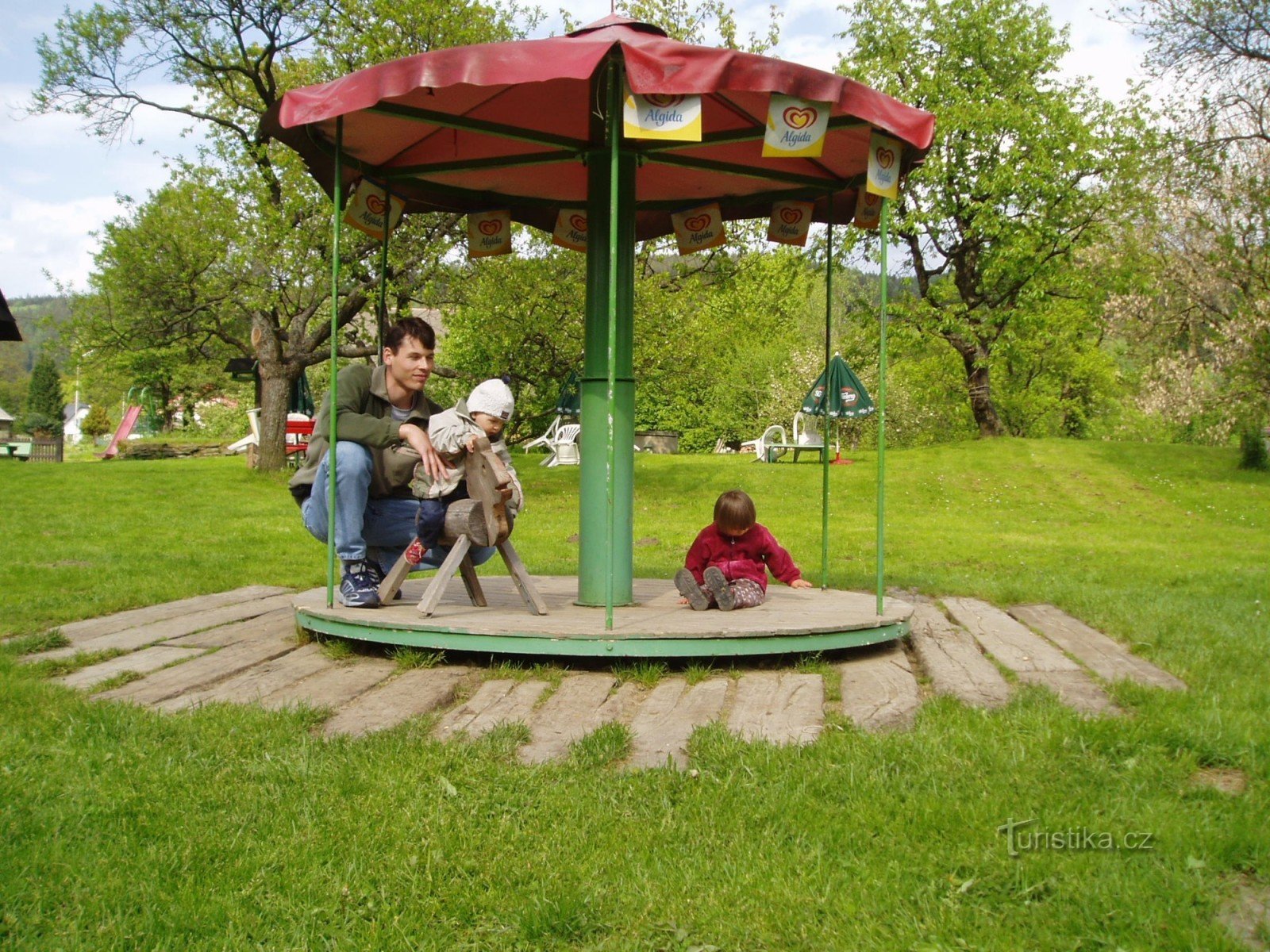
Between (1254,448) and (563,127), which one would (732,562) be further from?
(1254,448)

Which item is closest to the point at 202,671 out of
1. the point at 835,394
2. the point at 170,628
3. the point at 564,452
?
the point at 170,628

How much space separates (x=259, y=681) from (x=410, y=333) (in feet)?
6.69

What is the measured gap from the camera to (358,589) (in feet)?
20.2

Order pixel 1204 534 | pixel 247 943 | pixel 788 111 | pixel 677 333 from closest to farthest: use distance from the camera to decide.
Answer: pixel 247 943 < pixel 788 111 < pixel 1204 534 < pixel 677 333

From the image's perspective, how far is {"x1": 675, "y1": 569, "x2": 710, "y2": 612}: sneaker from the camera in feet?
20.6

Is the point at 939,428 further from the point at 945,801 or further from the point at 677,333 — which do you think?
the point at 945,801

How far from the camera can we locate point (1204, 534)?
55.4 ft

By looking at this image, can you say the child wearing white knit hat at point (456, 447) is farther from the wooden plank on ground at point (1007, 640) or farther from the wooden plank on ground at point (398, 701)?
the wooden plank on ground at point (1007, 640)

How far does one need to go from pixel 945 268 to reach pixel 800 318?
24965mm

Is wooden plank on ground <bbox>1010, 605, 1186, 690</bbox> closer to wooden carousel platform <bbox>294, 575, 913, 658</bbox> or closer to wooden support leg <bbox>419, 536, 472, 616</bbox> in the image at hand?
wooden carousel platform <bbox>294, 575, 913, 658</bbox>

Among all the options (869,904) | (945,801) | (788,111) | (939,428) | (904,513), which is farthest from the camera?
(939,428)

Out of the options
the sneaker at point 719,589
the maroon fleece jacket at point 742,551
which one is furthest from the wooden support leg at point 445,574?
the maroon fleece jacket at point 742,551

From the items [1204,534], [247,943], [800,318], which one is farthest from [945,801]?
[800,318]

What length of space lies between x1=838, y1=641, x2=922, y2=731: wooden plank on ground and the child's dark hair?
1005 mm
